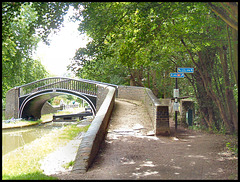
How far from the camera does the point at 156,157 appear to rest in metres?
6.46

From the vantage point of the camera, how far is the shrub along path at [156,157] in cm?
492

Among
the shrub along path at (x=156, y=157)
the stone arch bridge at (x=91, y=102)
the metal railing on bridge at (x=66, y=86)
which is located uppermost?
the metal railing on bridge at (x=66, y=86)

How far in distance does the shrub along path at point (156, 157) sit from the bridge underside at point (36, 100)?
1192 centimetres

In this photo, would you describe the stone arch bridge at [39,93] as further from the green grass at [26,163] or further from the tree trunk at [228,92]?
the tree trunk at [228,92]

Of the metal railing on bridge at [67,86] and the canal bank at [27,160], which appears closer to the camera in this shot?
the canal bank at [27,160]

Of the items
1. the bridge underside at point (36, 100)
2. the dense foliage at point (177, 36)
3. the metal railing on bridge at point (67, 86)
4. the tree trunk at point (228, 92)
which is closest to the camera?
the dense foliage at point (177, 36)

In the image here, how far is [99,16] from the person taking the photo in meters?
7.16

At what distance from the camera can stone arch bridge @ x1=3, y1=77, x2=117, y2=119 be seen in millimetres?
21750

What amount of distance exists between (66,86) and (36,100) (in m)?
6.30

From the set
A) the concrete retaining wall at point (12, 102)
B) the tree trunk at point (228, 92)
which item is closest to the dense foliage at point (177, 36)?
the tree trunk at point (228, 92)

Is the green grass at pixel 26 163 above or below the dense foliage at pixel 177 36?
below


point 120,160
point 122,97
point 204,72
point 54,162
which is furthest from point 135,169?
point 122,97

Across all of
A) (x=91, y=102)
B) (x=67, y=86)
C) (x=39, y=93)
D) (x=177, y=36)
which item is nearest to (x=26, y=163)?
(x=177, y=36)

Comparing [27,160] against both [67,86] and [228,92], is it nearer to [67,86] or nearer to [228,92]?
[228,92]
